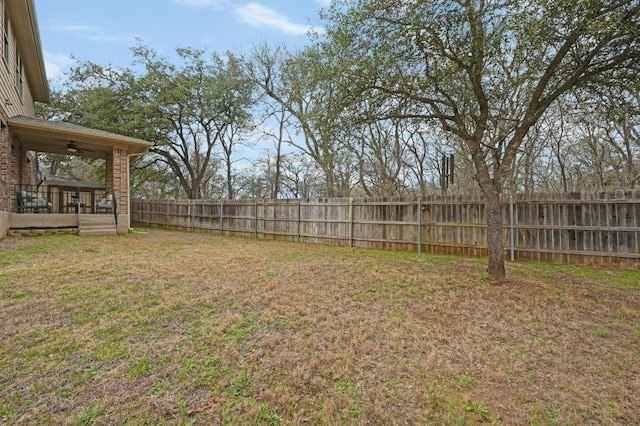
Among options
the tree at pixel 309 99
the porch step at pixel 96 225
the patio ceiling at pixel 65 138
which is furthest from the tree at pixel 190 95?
the porch step at pixel 96 225

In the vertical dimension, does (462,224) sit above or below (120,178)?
below

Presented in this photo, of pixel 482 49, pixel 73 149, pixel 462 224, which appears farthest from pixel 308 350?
pixel 73 149

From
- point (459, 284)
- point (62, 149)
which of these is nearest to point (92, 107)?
point (62, 149)

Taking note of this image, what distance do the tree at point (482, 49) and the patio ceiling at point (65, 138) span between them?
8.37 m

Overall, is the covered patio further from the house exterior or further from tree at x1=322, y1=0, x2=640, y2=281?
tree at x1=322, y1=0, x2=640, y2=281

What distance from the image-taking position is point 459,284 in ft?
15.8

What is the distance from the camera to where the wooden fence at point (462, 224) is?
6.66 meters

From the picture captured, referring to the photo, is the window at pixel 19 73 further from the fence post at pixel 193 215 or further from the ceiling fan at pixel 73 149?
the fence post at pixel 193 215

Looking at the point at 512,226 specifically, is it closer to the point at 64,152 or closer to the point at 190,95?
the point at 64,152

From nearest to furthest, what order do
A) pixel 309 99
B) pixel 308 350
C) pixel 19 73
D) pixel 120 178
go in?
pixel 308 350 < pixel 309 99 < pixel 19 73 < pixel 120 178

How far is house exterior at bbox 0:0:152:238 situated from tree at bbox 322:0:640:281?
8.44 m

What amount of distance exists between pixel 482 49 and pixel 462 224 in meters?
4.53

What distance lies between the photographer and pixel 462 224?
27.3 ft

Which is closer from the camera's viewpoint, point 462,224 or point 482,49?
point 482,49
